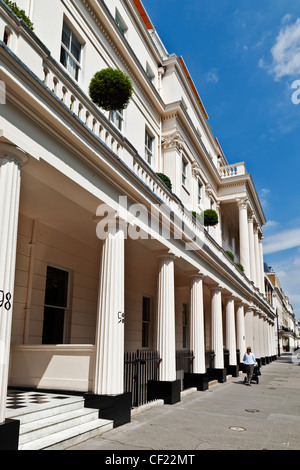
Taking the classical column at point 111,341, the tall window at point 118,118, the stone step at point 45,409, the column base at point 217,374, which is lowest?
the column base at point 217,374

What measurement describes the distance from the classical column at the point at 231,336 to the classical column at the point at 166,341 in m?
9.29

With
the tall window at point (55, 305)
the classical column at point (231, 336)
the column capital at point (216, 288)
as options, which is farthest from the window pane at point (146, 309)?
the tall window at point (55, 305)

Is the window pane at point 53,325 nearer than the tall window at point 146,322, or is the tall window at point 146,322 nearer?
the window pane at point 53,325

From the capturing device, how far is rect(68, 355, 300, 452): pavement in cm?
595

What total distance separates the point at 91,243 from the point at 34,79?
6197 mm

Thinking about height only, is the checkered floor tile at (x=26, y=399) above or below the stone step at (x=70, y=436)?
above

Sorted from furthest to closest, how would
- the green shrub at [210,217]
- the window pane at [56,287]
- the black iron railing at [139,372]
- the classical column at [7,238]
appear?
the green shrub at [210,217] < the window pane at [56,287] < the black iron railing at [139,372] < the classical column at [7,238]

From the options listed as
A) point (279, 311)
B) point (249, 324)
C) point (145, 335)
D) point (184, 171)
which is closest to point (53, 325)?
point (145, 335)

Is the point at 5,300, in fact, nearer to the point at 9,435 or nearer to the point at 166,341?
the point at 9,435

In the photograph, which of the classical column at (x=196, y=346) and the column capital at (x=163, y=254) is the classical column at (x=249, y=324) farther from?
the column capital at (x=163, y=254)

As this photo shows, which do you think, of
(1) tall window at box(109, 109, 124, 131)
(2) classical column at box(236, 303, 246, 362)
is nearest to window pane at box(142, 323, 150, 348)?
(1) tall window at box(109, 109, 124, 131)

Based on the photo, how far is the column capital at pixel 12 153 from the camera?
16.2 ft

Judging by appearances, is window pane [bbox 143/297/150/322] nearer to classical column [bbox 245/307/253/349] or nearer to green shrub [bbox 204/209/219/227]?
green shrub [bbox 204/209/219/227]

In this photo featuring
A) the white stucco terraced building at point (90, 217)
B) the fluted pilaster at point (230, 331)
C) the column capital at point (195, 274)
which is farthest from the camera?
the fluted pilaster at point (230, 331)
